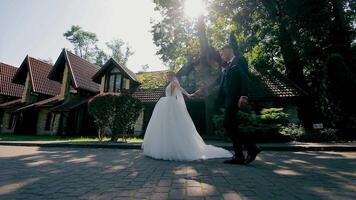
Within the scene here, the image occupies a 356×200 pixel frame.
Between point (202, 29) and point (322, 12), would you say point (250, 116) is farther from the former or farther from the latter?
point (322, 12)

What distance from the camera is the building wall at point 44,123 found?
21.7 m

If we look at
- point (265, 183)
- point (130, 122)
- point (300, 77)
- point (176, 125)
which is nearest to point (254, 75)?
point (300, 77)

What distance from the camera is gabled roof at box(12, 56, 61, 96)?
24616 millimetres

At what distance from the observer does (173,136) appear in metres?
5.67

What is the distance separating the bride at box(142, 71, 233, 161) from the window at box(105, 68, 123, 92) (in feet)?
54.0

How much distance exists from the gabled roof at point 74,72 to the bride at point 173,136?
692 inches

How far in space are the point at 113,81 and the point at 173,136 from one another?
58.3 feet

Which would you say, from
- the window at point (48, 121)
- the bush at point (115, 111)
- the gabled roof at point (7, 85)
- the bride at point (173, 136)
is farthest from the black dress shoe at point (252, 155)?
the gabled roof at point (7, 85)

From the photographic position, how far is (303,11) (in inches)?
693

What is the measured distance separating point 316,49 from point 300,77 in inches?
127

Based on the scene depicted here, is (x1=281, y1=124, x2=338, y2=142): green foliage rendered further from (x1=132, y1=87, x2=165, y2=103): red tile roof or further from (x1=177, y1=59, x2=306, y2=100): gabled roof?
(x1=132, y1=87, x2=165, y2=103): red tile roof

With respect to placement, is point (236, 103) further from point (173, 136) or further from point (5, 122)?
point (5, 122)

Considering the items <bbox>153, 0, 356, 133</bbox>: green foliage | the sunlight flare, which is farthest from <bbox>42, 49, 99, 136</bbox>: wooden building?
the sunlight flare

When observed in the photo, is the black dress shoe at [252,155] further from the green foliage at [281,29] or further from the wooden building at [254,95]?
the green foliage at [281,29]
